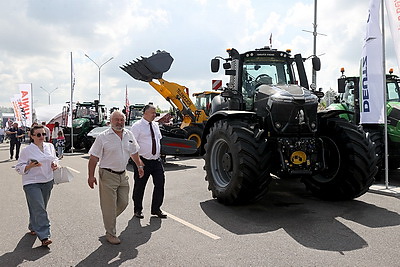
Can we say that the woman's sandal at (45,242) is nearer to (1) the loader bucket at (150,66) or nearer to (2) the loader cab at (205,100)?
(1) the loader bucket at (150,66)

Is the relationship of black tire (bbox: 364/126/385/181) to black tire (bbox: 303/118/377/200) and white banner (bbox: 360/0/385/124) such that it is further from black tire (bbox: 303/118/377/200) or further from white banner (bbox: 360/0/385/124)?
black tire (bbox: 303/118/377/200)

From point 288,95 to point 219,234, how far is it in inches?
98.5

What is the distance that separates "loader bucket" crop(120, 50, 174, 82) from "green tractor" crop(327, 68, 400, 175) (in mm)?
6859

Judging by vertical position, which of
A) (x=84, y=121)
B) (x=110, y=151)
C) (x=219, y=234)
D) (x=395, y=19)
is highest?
(x=395, y=19)

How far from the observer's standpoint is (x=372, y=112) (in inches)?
290

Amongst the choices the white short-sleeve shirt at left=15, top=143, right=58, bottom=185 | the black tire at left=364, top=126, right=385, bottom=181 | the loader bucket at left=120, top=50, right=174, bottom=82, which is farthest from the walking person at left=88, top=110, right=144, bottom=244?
the loader bucket at left=120, top=50, right=174, bottom=82

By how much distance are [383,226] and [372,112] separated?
309 cm

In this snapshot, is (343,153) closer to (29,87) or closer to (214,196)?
(214,196)

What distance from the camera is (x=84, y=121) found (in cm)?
2000

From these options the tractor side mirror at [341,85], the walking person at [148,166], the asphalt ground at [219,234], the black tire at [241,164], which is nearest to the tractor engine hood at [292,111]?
the black tire at [241,164]

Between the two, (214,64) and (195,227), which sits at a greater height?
(214,64)

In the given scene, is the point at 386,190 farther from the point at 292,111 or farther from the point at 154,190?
the point at 154,190

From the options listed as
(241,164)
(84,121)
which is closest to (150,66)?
(84,121)

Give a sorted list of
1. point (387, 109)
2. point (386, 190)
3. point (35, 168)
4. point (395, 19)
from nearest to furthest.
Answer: point (35, 168)
point (395, 19)
point (386, 190)
point (387, 109)
